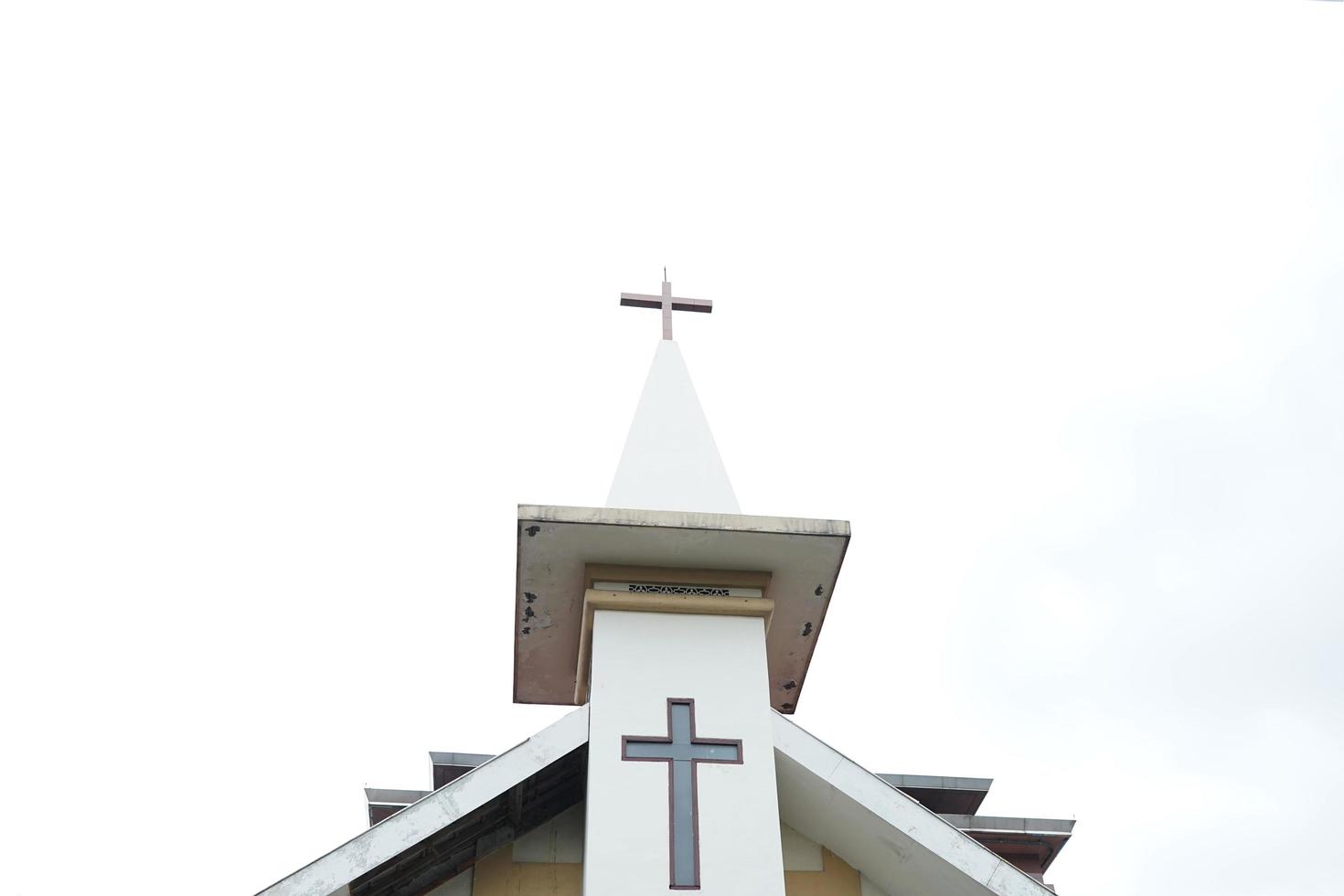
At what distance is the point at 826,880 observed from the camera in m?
9.79

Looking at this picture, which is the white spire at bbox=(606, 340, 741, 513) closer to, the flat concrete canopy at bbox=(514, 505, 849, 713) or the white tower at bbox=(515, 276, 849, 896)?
the white tower at bbox=(515, 276, 849, 896)

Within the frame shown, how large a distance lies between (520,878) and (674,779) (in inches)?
54.0

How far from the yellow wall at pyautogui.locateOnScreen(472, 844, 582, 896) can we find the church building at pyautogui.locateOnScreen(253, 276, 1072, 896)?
0.04 ft

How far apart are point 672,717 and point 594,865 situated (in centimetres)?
125

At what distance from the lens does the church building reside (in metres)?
8.80

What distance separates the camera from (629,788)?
29.7ft

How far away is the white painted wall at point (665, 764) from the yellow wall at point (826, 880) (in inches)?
39.1

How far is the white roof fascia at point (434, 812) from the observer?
8.36 m

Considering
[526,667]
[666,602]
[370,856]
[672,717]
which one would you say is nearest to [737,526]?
[666,602]

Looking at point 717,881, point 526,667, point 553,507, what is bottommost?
point 717,881

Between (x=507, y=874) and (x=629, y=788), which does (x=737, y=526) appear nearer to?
(x=629, y=788)

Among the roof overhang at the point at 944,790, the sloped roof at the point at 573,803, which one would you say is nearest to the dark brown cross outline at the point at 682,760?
the sloped roof at the point at 573,803

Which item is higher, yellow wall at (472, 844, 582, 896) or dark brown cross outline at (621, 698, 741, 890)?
dark brown cross outline at (621, 698, 741, 890)

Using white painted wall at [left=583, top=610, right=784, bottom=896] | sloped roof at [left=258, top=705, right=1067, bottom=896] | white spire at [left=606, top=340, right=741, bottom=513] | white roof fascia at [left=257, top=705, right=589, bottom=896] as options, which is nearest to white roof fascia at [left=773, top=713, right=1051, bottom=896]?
sloped roof at [left=258, top=705, right=1067, bottom=896]
